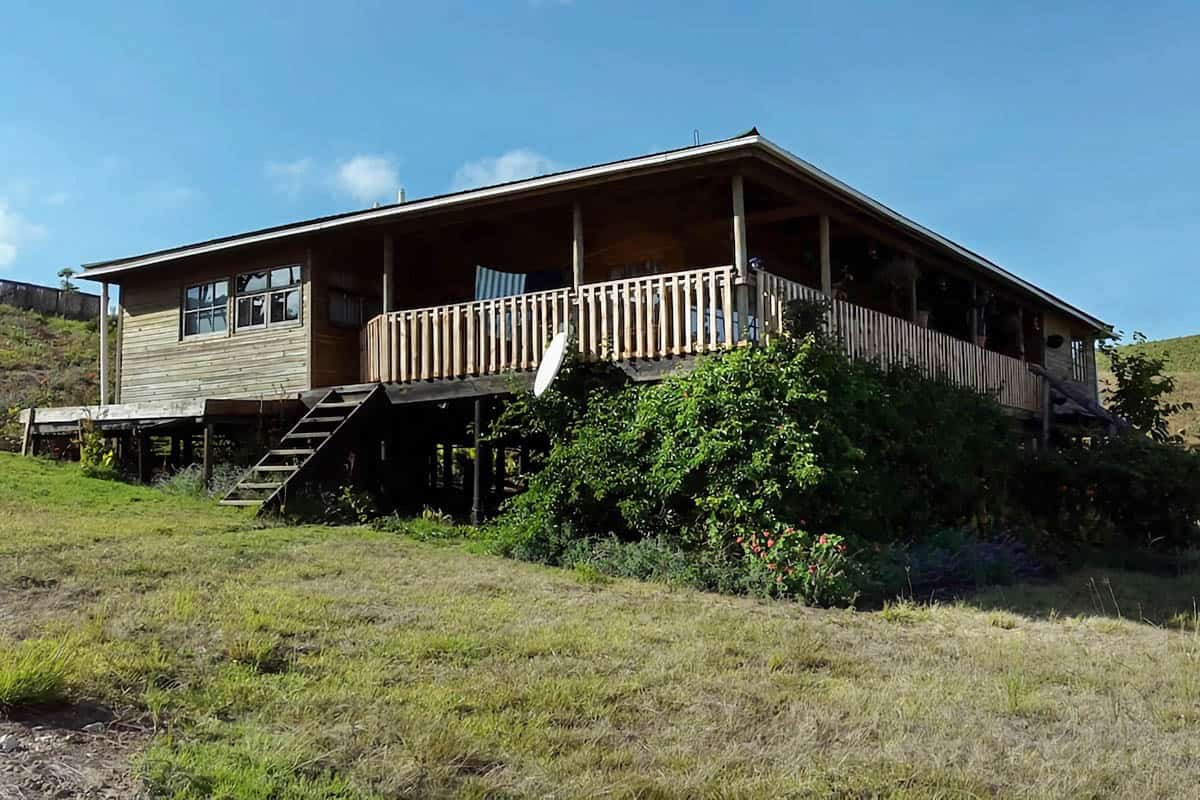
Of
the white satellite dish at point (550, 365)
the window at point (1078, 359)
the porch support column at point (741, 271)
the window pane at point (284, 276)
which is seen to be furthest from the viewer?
the window at point (1078, 359)

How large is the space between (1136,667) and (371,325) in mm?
10174

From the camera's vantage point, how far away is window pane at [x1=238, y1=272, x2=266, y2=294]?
15133 millimetres

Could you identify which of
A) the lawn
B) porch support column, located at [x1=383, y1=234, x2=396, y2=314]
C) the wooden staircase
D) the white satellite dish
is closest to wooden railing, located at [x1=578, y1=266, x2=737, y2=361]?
the white satellite dish

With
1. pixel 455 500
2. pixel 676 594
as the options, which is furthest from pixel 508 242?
pixel 676 594

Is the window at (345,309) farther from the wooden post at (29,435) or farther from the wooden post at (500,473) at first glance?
the wooden post at (29,435)

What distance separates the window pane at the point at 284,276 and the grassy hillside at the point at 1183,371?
1117 inches

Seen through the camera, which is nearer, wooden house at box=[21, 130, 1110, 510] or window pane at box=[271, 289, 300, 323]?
wooden house at box=[21, 130, 1110, 510]

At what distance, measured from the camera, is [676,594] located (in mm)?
7977

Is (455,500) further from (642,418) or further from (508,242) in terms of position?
(642,418)

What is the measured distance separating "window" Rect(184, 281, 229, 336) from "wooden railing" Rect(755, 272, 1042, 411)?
28.9 feet

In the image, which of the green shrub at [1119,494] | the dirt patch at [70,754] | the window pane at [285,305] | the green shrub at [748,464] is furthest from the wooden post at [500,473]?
the dirt patch at [70,754]

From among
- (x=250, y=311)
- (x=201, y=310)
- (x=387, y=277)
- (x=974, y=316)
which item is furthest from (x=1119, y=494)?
(x=201, y=310)

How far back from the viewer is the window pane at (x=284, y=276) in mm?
14688

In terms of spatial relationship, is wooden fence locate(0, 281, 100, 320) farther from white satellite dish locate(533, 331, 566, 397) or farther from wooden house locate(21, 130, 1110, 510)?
white satellite dish locate(533, 331, 566, 397)
